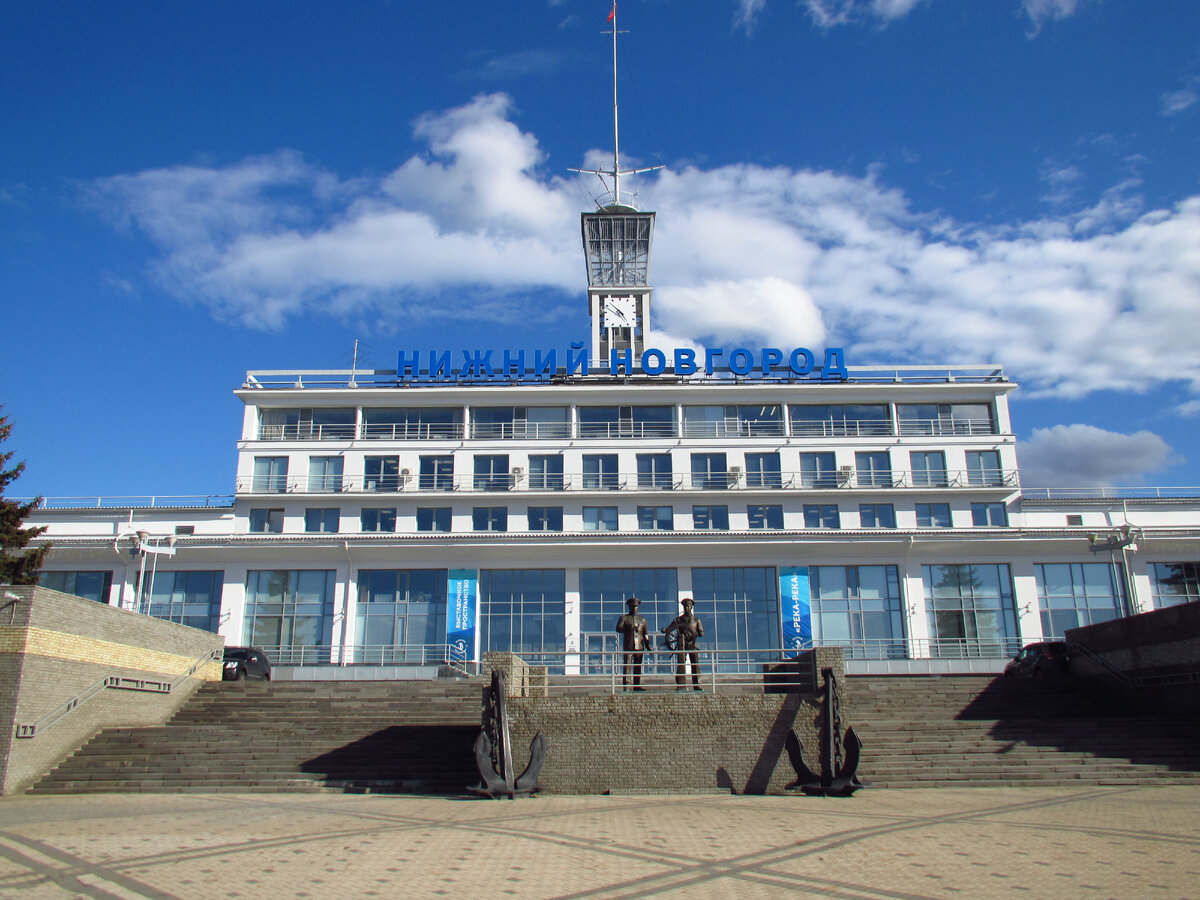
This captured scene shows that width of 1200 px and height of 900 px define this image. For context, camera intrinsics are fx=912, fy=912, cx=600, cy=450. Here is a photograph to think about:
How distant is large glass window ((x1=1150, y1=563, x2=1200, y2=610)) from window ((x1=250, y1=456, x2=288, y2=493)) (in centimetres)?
3785

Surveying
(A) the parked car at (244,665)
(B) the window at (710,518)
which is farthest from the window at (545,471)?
(A) the parked car at (244,665)

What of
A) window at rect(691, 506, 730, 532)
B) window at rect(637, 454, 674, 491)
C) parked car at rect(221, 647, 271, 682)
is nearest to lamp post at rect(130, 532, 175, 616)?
parked car at rect(221, 647, 271, 682)

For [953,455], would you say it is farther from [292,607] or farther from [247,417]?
[247,417]

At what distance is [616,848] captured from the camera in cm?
973

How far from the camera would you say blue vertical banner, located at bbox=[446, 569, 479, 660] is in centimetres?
3719

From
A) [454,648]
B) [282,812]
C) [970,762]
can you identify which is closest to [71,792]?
[282,812]

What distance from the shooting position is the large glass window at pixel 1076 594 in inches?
1491

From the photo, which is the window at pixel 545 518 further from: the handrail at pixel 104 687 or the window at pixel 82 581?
the handrail at pixel 104 687

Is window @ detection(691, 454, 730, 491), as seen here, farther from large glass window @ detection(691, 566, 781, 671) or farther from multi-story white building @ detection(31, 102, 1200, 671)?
large glass window @ detection(691, 566, 781, 671)

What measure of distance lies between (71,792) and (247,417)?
28077 mm

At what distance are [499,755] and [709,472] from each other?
28074 mm

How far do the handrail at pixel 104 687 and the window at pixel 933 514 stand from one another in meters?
30.6

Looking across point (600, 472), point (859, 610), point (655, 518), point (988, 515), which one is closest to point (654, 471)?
point (655, 518)

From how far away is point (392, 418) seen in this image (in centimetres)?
4328
